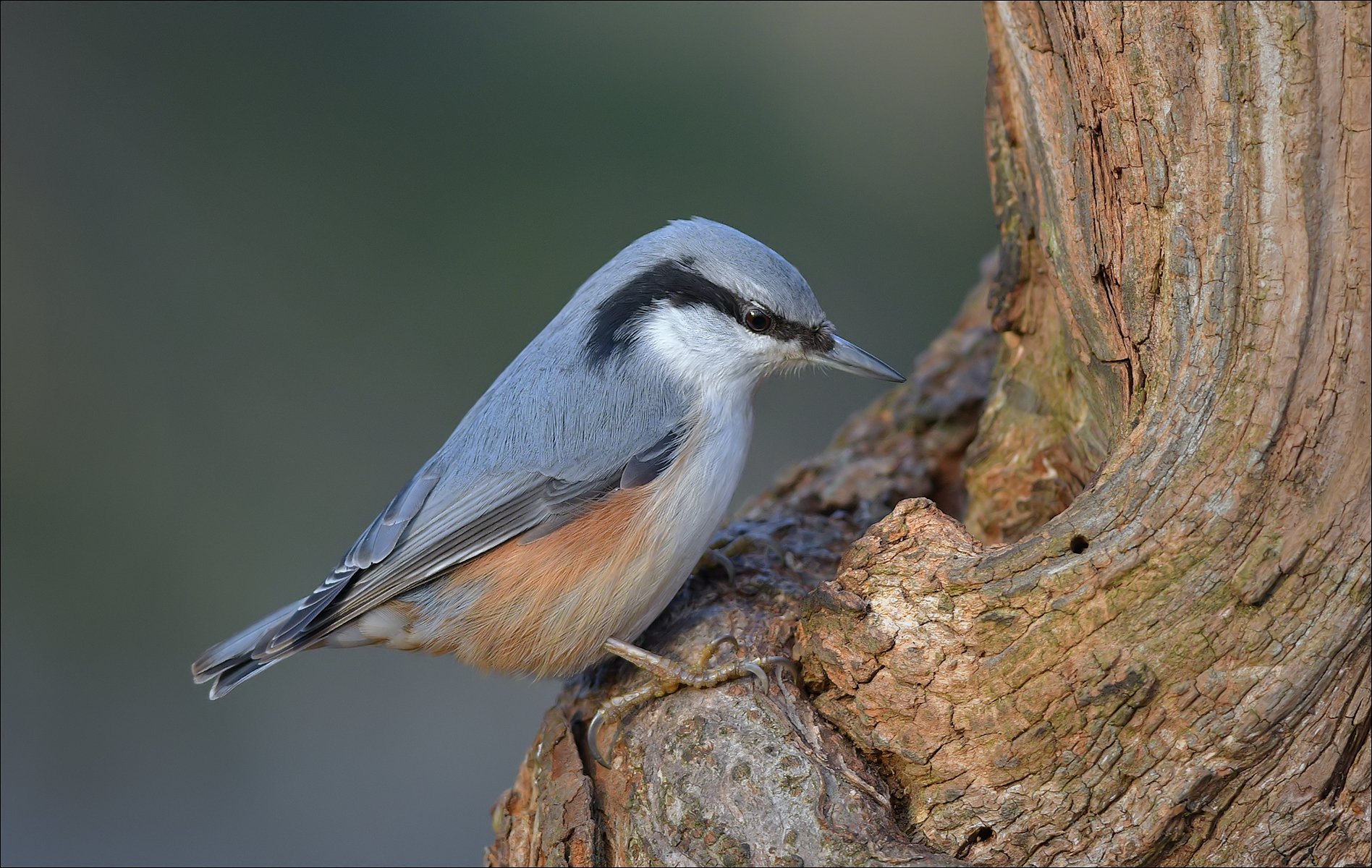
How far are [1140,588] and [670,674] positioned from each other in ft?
3.23

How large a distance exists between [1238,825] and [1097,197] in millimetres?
1166

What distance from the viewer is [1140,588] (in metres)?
1.82

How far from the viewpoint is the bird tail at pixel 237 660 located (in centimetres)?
247

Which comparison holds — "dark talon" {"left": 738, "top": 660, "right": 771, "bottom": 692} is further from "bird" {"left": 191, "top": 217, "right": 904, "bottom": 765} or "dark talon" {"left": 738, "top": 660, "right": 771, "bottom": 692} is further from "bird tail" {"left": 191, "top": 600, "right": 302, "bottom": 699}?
"bird tail" {"left": 191, "top": 600, "right": 302, "bottom": 699}

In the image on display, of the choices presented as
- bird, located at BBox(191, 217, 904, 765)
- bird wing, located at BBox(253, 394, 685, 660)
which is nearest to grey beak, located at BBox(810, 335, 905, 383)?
bird, located at BBox(191, 217, 904, 765)

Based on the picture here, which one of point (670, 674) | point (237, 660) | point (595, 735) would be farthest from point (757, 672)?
point (237, 660)

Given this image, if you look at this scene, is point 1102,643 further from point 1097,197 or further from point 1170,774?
point 1097,197

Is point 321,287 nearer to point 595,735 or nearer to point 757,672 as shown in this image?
point 595,735

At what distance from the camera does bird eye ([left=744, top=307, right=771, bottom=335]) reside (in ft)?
8.56

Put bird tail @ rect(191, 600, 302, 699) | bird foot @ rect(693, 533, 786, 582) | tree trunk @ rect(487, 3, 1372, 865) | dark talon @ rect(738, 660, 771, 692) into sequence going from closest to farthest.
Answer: tree trunk @ rect(487, 3, 1372, 865)
dark talon @ rect(738, 660, 771, 692)
bird tail @ rect(191, 600, 302, 699)
bird foot @ rect(693, 533, 786, 582)

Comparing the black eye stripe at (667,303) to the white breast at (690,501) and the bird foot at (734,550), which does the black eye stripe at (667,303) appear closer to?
the white breast at (690,501)

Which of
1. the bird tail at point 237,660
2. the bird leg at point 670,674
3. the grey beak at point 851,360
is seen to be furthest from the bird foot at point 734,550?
the bird tail at point 237,660

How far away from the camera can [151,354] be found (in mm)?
4996

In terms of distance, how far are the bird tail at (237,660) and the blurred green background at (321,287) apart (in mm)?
1882
